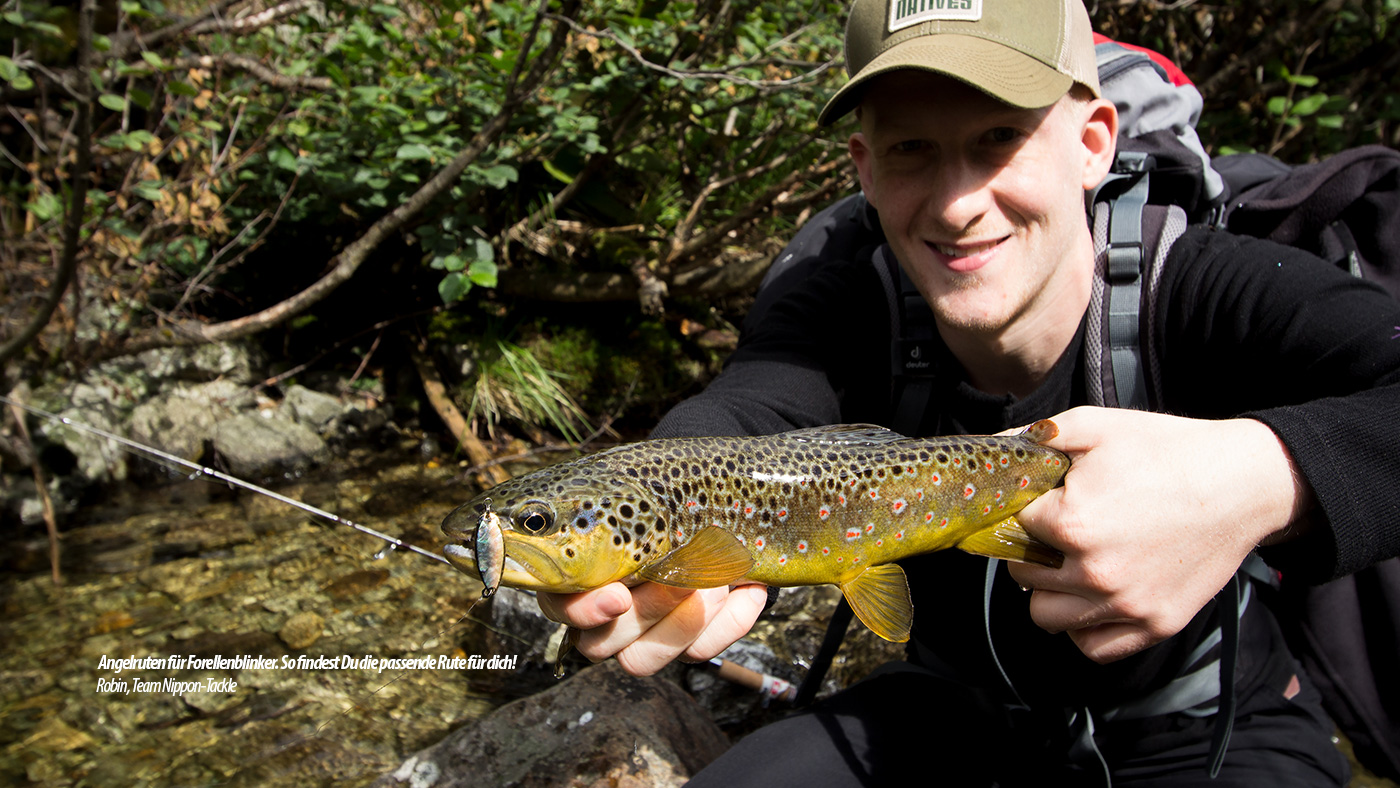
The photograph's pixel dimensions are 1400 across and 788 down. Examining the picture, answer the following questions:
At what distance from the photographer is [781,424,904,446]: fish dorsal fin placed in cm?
213

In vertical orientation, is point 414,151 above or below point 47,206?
above

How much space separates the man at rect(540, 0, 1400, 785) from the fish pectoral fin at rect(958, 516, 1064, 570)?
0.03m

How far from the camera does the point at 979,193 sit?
7.48 feet

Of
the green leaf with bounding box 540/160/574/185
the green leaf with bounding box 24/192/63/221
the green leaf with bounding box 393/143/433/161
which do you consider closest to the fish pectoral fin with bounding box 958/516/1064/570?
the green leaf with bounding box 393/143/433/161

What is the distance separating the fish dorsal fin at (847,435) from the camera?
2.13 metres

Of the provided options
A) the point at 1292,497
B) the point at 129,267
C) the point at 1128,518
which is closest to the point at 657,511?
the point at 1128,518

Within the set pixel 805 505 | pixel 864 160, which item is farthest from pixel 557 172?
pixel 805 505

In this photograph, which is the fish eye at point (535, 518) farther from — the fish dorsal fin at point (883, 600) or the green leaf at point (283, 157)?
the green leaf at point (283, 157)

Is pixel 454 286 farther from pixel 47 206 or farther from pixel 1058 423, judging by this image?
pixel 1058 423

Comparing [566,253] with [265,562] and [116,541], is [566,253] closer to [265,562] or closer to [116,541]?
[265,562]

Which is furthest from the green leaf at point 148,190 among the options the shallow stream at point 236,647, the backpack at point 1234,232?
the backpack at point 1234,232

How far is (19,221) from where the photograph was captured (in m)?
6.95

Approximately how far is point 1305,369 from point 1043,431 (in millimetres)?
756

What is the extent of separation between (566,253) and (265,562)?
11.9ft
